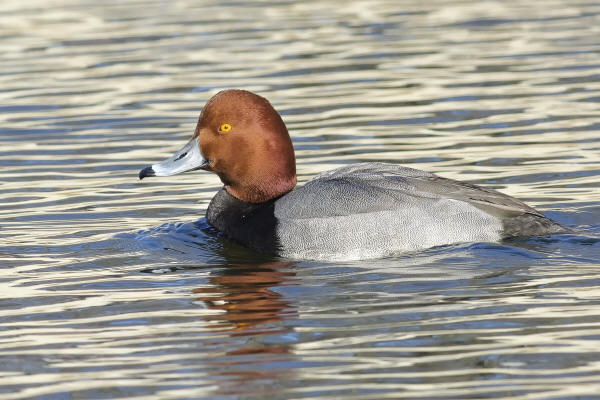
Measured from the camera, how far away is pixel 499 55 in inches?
581

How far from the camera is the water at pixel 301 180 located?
5.49m

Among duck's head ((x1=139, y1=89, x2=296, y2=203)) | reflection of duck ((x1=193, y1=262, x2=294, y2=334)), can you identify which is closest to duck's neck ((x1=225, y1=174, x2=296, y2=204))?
duck's head ((x1=139, y1=89, x2=296, y2=203))

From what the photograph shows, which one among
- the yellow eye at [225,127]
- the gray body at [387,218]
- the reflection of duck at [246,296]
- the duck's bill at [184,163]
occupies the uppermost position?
the yellow eye at [225,127]

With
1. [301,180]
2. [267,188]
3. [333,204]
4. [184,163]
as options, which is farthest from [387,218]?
[301,180]

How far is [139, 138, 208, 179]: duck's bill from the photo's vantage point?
8305 millimetres

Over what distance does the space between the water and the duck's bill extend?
0.43 m

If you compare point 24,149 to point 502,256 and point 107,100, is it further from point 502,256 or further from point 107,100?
point 502,256

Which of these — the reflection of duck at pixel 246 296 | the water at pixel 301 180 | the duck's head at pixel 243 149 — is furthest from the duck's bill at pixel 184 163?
the reflection of duck at pixel 246 296

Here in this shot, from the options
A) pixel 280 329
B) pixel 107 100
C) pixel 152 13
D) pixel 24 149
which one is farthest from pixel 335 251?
pixel 152 13

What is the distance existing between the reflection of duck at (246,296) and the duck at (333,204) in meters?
0.34

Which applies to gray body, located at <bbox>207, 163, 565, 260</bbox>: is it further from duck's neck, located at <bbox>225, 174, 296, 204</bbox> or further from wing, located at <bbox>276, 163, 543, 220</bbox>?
duck's neck, located at <bbox>225, 174, 296, 204</bbox>

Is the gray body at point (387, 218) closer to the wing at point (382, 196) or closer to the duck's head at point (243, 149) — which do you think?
the wing at point (382, 196)

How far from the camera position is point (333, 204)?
304 inches

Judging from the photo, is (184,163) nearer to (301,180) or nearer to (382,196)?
(382,196)
